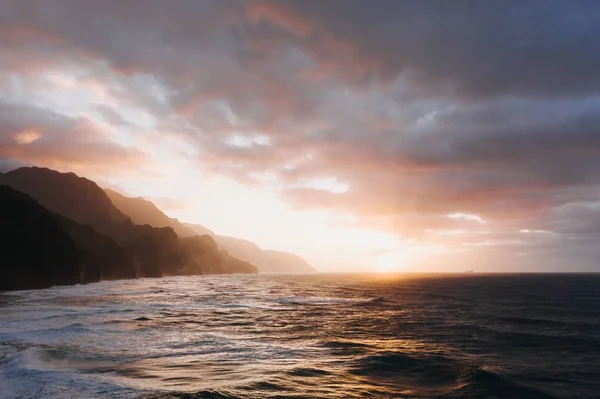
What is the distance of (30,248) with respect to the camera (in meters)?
101

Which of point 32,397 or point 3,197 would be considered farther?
point 3,197

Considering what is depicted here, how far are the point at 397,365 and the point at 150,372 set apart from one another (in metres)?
14.1

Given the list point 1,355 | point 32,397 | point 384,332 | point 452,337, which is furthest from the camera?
point 384,332

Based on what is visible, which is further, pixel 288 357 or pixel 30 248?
pixel 30 248

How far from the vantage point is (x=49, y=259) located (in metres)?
108

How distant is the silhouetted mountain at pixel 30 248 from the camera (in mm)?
93750

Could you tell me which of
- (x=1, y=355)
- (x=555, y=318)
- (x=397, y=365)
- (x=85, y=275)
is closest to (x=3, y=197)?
(x=85, y=275)

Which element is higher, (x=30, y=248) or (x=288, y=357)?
(x=30, y=248)

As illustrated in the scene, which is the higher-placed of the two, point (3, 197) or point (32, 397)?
point (3, 197)

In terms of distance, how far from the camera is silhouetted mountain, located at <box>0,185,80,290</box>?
93.8m

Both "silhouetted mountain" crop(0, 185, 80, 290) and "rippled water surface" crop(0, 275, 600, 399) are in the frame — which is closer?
"rippled water surface" crop(0, 275, 600, 399)

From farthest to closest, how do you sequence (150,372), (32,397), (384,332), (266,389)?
1. (384,332)
2. (150,372)
3. (266,389)
4. (32,397)

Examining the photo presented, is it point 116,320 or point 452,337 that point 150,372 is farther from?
point 452,337

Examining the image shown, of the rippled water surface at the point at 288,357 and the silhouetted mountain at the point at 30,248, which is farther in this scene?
the silhouetted mountain at the point at 30,248
